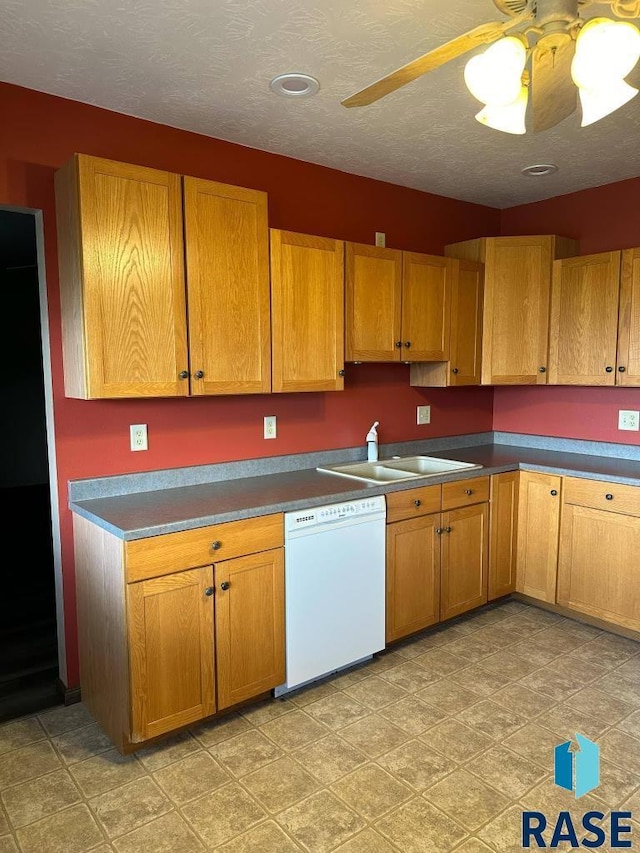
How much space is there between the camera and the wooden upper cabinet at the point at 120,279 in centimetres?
219

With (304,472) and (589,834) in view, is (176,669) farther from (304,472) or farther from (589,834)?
(589,834)

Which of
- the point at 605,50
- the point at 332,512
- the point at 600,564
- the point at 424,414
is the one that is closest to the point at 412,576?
the point at 332,512

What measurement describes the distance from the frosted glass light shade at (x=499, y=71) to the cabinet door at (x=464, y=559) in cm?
212

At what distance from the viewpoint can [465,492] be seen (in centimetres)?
326

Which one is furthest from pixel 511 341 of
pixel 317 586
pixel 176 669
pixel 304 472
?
pixel 176 669

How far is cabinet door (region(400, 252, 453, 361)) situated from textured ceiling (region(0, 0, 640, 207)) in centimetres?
53

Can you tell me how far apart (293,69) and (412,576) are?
235 centimetres

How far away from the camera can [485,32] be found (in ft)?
4.74

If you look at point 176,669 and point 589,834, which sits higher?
point 176,669

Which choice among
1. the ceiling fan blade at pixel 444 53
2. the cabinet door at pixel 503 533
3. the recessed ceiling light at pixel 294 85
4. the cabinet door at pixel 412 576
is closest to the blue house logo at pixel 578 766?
the cabinet door at pixel 412 576

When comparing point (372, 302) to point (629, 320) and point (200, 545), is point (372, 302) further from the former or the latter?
point (200, 545)

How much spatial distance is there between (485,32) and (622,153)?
1978mm

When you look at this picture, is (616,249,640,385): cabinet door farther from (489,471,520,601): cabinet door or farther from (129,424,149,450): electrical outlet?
(129,424,149,450): electrical outlet

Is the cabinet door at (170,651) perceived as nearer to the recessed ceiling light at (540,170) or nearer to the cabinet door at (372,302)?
the cabinet door at (372,302)
